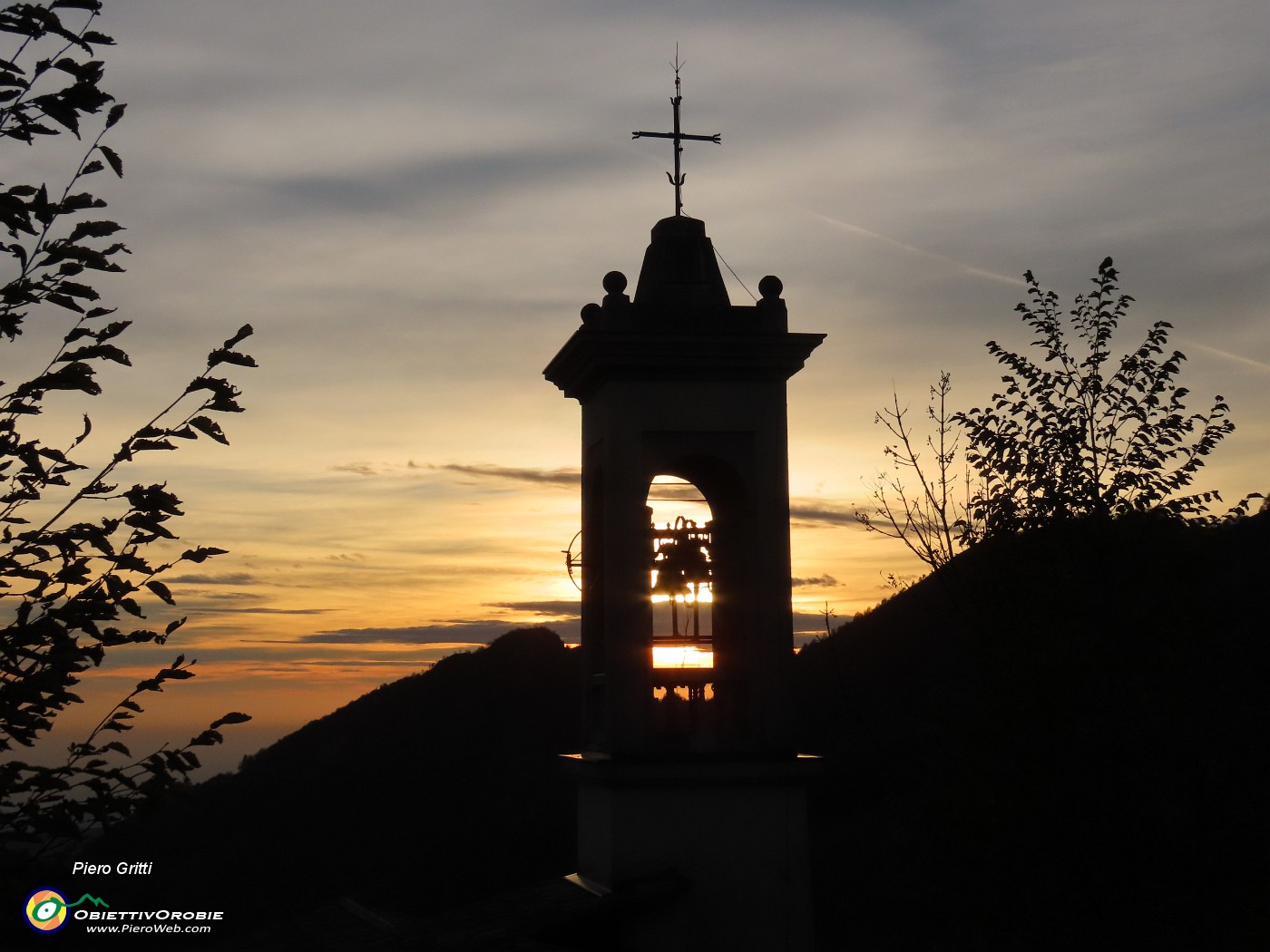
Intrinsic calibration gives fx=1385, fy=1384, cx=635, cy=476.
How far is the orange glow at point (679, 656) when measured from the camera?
1098 centimetres

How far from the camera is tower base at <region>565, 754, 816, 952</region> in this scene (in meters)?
10.0

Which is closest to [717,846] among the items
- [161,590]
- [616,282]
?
[616,282]

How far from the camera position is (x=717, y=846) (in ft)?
33.4

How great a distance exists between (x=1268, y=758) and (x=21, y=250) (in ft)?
49.7

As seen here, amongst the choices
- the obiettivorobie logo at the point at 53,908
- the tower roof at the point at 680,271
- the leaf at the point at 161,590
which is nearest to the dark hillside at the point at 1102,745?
the tower roof at the point at 680,271

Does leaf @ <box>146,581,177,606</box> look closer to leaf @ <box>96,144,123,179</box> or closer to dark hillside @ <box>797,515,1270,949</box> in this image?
leaf @ <box>96,144,123,179</box>

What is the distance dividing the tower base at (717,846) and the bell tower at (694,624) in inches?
0.5

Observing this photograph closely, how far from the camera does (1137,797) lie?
12516mm

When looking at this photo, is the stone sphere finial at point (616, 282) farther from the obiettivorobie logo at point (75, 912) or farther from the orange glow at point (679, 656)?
the obiettivorobie logo at point (75, 912)

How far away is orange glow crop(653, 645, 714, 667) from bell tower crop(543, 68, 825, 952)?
1 centimetres

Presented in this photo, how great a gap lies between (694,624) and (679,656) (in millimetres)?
321

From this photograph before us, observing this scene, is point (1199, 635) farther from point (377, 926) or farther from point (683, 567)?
point (377, 926)

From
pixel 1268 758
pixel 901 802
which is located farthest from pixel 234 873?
pixel 1268 758

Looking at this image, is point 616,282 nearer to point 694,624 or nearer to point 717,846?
point 694,624
